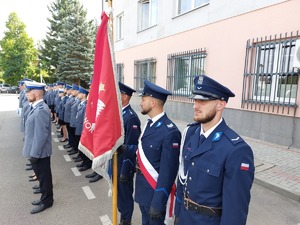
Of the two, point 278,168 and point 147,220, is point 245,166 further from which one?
point 278,168

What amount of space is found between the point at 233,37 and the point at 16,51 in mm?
38347

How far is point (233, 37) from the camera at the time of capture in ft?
24.6

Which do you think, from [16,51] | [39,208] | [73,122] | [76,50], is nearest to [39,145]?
→ [39,208]

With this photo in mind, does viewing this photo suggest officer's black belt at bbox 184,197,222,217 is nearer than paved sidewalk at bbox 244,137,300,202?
Yes

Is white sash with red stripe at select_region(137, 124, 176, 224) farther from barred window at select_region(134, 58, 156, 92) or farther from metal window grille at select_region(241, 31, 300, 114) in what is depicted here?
barred window at select_region(134, 58, 156, 92)

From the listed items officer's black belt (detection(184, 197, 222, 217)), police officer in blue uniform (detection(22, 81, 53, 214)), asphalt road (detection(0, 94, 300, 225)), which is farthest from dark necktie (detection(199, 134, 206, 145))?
police officer in blue uniform (detection(22, 81, 53, 214))

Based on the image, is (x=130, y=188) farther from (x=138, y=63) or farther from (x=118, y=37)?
(x=118, y=37)

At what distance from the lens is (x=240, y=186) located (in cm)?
155

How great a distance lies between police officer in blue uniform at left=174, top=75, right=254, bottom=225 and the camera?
1.56 meters

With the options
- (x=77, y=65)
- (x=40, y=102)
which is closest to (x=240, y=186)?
(x=40, y=102)

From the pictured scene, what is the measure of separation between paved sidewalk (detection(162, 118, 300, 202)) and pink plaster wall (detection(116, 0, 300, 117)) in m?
1.13

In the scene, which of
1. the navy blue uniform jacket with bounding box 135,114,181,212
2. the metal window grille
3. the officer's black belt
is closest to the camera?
the officer's black belt

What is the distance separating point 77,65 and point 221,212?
2526cm

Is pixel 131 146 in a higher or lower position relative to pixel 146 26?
lower
